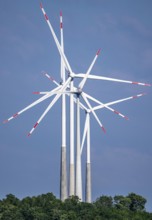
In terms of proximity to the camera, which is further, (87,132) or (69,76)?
(87,132)

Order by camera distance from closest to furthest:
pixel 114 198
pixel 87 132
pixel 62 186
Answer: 1. pixel 62 186
2. pixel 87 132
3. pixel 114 198

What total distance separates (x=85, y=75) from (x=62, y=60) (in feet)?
25.9

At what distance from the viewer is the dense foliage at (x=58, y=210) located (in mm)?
158250

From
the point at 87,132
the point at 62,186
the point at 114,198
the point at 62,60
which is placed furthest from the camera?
the point at 114,198

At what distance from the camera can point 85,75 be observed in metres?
158

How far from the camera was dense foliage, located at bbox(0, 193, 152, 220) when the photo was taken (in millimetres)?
158250

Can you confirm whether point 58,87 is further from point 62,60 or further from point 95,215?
point 95,215

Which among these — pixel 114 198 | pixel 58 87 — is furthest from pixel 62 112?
pixel 114 198

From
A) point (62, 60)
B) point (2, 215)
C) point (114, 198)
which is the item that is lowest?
point (2, 215)

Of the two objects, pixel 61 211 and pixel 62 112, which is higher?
pixel 62 112

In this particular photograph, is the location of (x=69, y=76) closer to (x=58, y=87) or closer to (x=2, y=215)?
(x=58, y=87)

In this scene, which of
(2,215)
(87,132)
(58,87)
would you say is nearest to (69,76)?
(58,87)

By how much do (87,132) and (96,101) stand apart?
11.4 metres

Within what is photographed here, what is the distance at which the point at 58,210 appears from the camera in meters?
159
